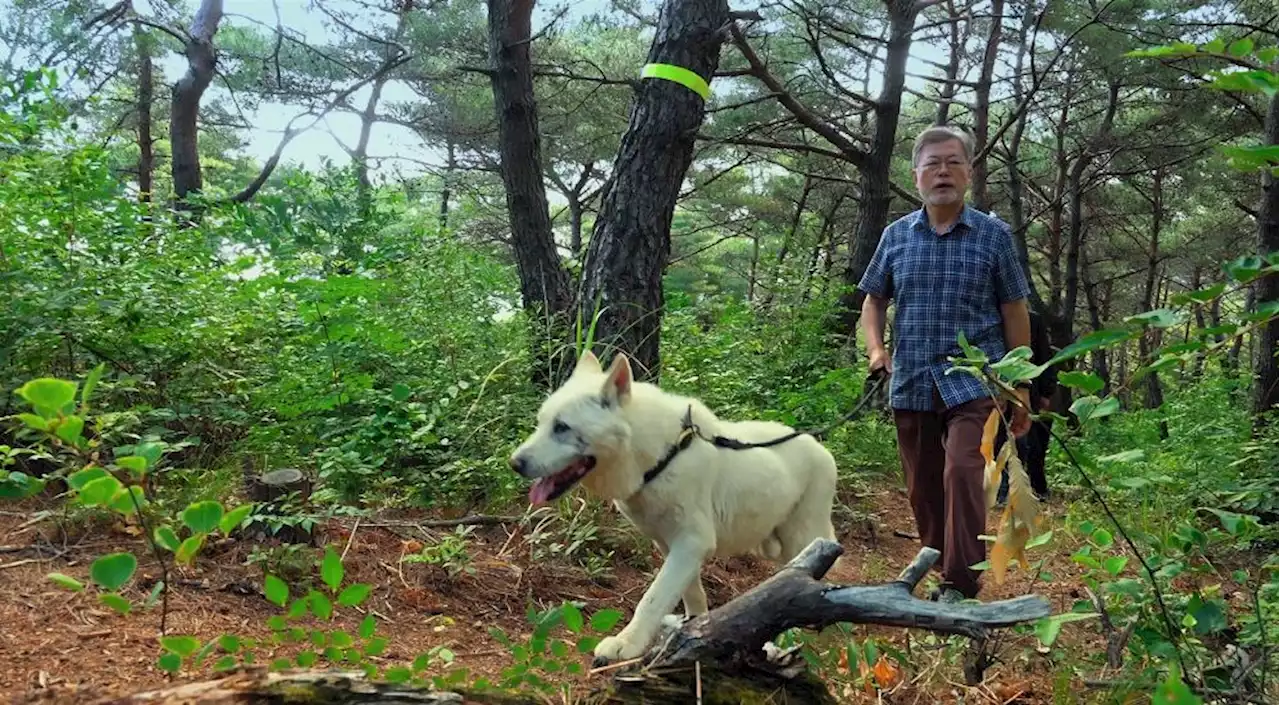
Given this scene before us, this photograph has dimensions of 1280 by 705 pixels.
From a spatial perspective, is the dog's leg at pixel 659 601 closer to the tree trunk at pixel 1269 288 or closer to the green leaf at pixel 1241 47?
the green leaf at pixel 1241 47

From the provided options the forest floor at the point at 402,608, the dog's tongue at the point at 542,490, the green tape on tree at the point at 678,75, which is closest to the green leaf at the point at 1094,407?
the forest floor at the point at 402,608

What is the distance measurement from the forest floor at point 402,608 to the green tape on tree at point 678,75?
3194 millimetres

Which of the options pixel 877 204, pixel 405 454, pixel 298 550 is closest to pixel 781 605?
pixel 298 550

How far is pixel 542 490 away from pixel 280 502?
1506 mm

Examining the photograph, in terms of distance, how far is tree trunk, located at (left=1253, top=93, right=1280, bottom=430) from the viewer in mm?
7857

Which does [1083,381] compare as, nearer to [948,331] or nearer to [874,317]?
[948,331]

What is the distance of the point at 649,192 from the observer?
602 centimetres

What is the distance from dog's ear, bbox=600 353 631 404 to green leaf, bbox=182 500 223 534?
181cm

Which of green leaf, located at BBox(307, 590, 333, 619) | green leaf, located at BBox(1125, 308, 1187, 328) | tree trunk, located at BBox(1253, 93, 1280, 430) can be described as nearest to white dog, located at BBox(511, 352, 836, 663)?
green leaf, located at BBox(307, 590, 333, 619)

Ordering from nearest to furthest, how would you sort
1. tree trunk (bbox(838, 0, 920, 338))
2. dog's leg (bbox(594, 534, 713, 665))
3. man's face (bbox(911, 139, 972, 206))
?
1. dog's leg (bbox(594, 534, 713, 665))
2. man's face (bbox(911, 139, 972, 206))
3. tree trunk (bbox(838, 0, 920, 338))

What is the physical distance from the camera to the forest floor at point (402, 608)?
Answer: 2543 millimetres

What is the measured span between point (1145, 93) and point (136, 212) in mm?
17252

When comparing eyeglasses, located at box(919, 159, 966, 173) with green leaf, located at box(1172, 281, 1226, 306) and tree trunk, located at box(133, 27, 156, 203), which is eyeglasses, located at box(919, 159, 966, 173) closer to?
green leaf, located at box(1172, 281, 1226, 306)

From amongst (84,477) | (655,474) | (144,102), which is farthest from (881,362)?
(144,102)
